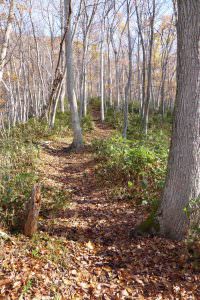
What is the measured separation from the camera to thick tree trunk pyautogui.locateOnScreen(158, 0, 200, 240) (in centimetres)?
309

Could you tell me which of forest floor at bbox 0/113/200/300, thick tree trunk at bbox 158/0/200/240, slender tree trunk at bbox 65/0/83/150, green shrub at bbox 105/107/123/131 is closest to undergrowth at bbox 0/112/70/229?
forest floor at bbox 0/113/200/300

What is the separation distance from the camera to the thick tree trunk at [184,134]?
3.09m

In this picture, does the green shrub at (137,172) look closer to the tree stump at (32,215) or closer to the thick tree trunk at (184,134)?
the thick tree trunk at (184,134)

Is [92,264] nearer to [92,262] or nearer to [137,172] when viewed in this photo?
[92,262]

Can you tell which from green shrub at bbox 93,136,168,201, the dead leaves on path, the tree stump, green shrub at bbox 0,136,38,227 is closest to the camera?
the dead leaves on path

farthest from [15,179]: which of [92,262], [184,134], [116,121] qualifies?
[116,121]

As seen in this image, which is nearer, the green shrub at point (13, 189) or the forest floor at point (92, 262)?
the forest floor at point (92, 262)

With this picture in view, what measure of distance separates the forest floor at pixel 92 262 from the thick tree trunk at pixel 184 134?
18.6 inches

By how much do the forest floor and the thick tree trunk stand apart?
47 centimetres

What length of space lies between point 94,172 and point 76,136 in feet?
9.88

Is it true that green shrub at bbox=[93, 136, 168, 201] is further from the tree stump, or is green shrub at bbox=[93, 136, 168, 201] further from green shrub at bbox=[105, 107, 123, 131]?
green shrub at bbox=[105, 107, 123, 131]

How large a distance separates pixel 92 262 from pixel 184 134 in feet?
7.67

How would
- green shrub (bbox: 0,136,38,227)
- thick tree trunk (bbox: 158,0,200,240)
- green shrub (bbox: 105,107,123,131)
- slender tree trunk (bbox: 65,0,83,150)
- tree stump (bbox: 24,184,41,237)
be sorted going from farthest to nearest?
1. green shrub (bbox: 105,107,123,131)
2. slender tree trunk (bbox: 65,0,83,150)
3. green shrub (bbox: 0,136,38,227)
4. tree stump (bbox: 24,184,41,237)
5. thick tree trunk (bbox: 158,0,200,240)

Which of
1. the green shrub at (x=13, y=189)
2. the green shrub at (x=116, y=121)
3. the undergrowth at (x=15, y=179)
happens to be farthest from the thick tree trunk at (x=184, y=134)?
the green shrub at (x=116, y=121)
